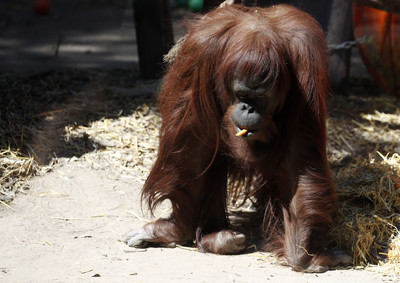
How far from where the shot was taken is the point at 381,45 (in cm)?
507

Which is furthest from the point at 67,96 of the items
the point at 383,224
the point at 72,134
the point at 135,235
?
the point at 383,224

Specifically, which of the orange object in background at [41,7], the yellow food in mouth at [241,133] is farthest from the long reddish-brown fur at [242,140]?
the orange object in background at [41,7]

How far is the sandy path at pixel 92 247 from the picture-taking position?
2518 mm

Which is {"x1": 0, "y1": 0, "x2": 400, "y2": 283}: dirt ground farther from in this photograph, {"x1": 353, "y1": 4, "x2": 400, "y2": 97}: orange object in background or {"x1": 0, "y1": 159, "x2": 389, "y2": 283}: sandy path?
{"x1": 353, "y1": 4, "x2": 400, "y2": 97}: orange object in background

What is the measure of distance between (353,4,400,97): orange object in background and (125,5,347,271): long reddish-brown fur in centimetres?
236

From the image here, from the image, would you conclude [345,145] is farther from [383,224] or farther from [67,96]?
[67,96]

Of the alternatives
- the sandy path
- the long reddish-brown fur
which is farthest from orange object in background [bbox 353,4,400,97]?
the sandy path

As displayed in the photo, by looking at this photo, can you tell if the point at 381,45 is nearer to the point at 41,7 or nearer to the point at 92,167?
the point at 92,167

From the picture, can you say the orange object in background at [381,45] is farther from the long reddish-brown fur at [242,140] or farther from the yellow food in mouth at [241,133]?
the yellow food in mouth at [241,133]

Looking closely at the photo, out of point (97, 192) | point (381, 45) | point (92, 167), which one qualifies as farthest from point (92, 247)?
point (381, 45)

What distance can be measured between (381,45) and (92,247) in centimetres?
335

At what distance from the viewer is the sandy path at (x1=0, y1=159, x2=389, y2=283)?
2518 millimetres

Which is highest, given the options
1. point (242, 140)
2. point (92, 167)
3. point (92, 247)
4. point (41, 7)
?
point (41, 7)

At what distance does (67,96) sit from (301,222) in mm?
2462
